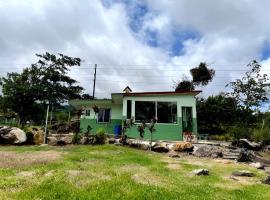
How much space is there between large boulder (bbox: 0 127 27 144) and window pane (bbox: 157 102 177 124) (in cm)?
986

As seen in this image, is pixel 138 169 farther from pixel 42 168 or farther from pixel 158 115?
pixel 158 115

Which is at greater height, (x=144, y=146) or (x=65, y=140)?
(x=65, y=140)

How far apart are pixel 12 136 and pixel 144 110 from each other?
972cm

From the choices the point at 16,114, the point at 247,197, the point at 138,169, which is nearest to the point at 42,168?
the point at 138,169

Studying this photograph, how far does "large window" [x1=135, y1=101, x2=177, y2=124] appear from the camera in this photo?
2390 cm

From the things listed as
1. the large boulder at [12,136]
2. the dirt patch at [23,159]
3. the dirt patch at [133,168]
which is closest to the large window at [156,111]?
the large boulder at [12,136]

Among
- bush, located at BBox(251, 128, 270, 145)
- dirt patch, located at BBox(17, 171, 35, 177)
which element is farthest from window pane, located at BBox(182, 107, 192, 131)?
dirt patch, located at BBox(17, 171, 35, 177)

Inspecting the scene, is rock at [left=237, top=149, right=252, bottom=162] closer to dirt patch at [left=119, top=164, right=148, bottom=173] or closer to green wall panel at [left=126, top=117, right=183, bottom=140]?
green wall panel at [left=126, top=117, right=183, bottom=140]

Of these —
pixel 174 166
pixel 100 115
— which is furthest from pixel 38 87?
pixel 174 166

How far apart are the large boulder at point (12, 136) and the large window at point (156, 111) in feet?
27.3

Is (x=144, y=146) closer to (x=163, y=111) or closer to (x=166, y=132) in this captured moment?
(x=166, y=132)

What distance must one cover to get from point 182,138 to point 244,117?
1324cm

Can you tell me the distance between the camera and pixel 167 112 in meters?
24.1

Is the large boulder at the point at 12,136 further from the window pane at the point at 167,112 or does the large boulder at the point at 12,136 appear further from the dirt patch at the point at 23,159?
the window pane at the point at 167,112
